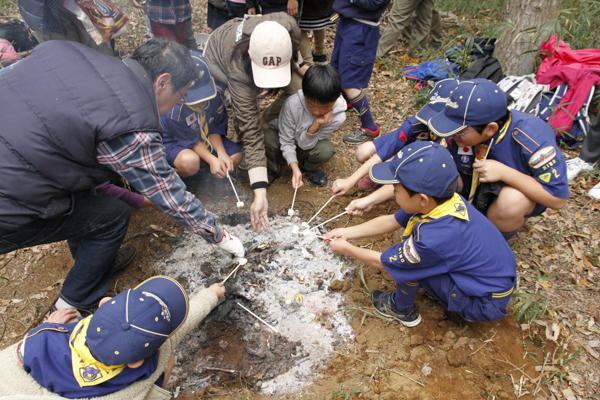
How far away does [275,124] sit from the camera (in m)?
3.97

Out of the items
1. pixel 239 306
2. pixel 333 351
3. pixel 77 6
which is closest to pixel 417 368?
pixel 333 351

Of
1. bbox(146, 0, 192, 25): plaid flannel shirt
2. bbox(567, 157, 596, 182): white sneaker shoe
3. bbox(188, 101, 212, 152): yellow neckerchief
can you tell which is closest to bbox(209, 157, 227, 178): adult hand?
bbox(188, 101, 212, 152): yellow neckerchief

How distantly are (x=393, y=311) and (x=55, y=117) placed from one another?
259 centimetres

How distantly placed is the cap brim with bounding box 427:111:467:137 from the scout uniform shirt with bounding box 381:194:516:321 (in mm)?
591

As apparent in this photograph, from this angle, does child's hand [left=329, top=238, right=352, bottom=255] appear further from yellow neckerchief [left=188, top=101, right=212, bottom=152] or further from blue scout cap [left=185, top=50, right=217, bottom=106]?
yellow neckerchief [left=188, top=101, right=212, bottom=152]

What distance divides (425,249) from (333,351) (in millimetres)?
1090

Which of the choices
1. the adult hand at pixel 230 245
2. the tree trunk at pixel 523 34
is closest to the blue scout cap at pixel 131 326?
the adult hand at pixel 230 245

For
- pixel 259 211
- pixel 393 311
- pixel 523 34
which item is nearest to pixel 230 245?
pixel 259 211

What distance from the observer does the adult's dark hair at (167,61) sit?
2229mm

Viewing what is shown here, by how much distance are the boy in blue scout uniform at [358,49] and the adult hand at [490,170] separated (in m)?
1.99

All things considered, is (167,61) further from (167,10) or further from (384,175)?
(167,10)

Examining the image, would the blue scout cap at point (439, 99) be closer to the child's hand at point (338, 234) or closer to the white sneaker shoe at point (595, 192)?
the child's hand at point (338, 234)

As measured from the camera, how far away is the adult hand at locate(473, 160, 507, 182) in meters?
2.68

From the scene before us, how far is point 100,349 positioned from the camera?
1.66 meters
